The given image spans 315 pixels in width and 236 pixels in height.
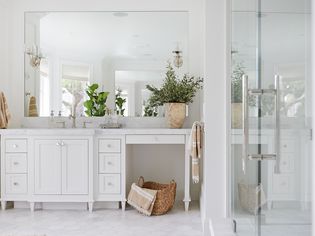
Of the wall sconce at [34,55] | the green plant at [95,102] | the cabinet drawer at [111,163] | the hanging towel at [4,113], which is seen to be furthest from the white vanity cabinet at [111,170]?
the wall sconce at [34,55]

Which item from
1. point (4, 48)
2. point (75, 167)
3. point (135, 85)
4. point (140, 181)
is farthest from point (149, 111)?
point (4, 48)

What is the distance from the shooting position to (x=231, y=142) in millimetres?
3068

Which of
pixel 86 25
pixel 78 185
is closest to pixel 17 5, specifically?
pixel 86 25

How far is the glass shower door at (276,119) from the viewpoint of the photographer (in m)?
1.40

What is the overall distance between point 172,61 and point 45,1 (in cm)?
160

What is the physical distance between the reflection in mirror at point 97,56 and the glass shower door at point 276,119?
2.42m

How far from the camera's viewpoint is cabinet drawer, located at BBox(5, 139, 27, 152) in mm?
4230

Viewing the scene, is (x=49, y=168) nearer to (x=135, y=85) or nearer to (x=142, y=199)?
(x=142, y=199)

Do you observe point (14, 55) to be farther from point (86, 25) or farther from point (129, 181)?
point (129, 181)

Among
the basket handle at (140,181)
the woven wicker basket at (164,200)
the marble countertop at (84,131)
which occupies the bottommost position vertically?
the woven wicker basket at (164,200)

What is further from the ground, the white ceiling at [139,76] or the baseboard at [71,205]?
the white ceiling at [139,76]

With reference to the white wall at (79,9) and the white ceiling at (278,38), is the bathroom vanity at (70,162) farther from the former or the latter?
the white ceiling at (278,38)

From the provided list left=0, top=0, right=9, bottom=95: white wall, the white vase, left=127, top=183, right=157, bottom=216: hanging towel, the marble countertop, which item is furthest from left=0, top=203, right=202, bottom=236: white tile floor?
left=0, top=0, right=9, bottom=95: white wall

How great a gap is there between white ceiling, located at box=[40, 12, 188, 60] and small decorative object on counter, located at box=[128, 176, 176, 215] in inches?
60.9
